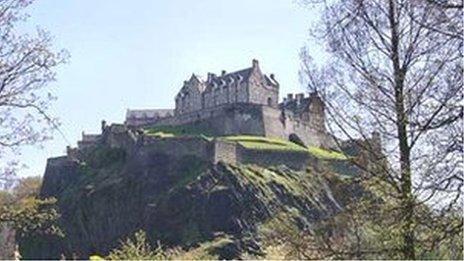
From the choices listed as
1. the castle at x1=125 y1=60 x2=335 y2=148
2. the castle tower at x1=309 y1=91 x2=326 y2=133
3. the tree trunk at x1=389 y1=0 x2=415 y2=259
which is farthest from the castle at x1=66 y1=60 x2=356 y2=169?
the tree trunk at x1=389 y1=0 x2=415 y2=259

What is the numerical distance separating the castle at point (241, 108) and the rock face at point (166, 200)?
10412 millimetres

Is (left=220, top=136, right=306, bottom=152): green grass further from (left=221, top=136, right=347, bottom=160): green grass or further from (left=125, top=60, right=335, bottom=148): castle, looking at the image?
(left=125, top=60, right=335, bottom=148): castle

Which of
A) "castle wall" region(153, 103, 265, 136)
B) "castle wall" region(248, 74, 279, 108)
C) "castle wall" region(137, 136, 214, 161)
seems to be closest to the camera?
"castle wall" region(137, 136, 214, 161)

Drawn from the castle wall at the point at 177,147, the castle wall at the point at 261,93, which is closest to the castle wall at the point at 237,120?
the castle wall at the point at 261,93

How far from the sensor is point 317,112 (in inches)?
445

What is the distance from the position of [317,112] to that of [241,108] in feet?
236

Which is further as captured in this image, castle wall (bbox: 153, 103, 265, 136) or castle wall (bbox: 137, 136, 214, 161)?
castle wall (bbox: 153, 103, 265, 136)

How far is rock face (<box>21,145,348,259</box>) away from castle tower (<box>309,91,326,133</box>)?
46.2m

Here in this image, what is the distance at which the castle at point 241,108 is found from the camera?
8262cm

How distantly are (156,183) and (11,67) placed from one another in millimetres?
59994

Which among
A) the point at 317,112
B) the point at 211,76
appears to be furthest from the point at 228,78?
the point at 317,112

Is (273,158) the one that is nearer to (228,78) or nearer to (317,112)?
(228,78)

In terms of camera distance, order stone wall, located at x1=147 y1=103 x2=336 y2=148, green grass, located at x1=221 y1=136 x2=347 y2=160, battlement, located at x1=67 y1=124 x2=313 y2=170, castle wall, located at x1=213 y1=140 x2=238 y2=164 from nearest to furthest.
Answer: castle wall, located at x1=213 y1=140 x2=238 y2=164 < battlement, located at x1=67 y1=124 x2=313 y2=170 < green grass, located at x1=221 y1=136 x2=347 y2=160 < stone wall, located at x1=147 y1=103 x2=336 y2=148

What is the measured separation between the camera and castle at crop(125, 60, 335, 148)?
271 ft
